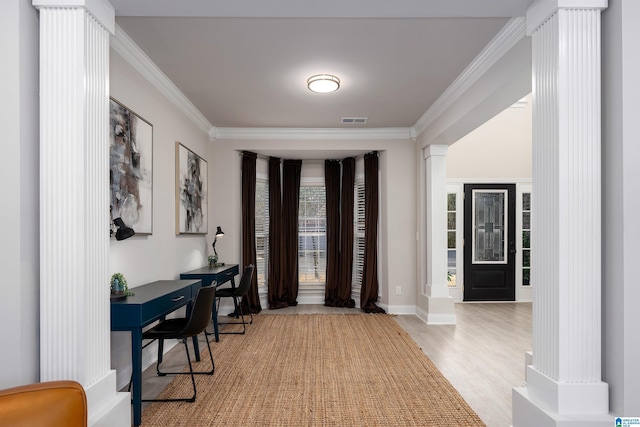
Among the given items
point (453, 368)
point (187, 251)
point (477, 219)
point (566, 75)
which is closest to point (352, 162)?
point (477, 219)

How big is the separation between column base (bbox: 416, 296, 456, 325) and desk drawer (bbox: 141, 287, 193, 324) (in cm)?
324

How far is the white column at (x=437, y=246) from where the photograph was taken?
5410 mm

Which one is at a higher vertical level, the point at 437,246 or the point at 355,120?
the point at 355,120

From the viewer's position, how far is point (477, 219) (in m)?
7.12

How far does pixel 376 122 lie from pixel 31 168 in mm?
4431

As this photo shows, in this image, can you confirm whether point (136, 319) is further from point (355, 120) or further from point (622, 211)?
point (355, 120)

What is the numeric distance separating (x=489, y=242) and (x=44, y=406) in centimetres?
699

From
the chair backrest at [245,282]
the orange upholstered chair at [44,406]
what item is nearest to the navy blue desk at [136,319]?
the orange upholstered chair at [44,406]

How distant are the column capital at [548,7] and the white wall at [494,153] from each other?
5065 millimetres

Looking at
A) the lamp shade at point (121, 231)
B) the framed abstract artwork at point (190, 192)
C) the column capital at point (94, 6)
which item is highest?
the column capital at point (94, 6)

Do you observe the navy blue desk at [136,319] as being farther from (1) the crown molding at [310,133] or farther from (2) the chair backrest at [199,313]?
(1) the crown molding at [310,133]

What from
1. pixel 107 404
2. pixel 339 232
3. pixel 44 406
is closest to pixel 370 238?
pixel 339 232

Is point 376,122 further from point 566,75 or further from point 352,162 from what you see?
point 566,75

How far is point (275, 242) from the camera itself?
21.6 feet
